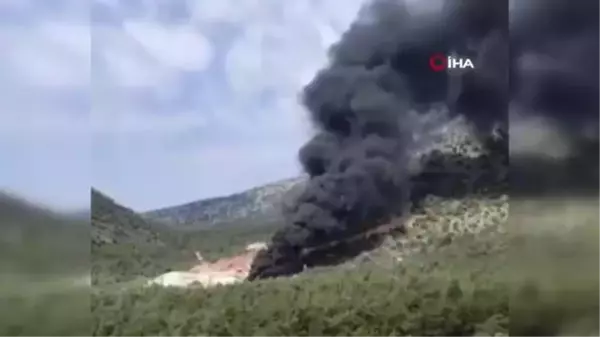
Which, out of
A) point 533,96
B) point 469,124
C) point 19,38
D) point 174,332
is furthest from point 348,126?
point 19,38

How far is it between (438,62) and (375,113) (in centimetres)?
19

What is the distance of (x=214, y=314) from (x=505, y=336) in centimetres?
70

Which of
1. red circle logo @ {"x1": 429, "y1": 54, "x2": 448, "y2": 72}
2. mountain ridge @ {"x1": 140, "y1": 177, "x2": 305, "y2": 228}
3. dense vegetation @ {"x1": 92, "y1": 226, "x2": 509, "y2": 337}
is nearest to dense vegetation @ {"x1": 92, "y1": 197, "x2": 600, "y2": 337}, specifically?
dense vegetation @ {"x1": 92, "y1": 226, "x2": 509, "y2": 337}

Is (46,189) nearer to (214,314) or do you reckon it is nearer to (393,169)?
(214,314)

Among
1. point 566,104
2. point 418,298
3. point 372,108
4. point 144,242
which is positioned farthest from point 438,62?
point 144,242

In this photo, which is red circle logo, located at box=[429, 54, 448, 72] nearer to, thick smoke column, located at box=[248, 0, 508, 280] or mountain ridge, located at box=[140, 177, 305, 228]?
thick smoke column, located at box=[248, 0, 508, 280]

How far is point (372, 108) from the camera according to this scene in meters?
1.89

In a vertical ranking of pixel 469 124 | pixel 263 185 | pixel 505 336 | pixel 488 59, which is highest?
pixel 488 59

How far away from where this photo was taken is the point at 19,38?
Answer: 1.79 m

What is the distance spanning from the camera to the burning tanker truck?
188 cm

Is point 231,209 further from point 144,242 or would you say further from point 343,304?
point 343,304

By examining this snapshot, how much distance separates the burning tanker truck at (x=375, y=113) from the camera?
188 cm

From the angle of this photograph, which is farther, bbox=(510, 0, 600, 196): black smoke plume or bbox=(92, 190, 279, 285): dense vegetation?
bbox=(510, 0, 600, 196): black smoke plume

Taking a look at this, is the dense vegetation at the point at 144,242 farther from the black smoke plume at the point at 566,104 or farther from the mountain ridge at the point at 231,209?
the black smoke plume at the point at 566,104
